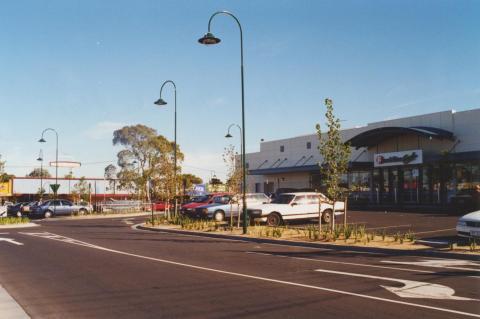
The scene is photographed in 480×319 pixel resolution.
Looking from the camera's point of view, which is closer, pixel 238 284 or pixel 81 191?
pixel 238 284

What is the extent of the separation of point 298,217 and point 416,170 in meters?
17.7

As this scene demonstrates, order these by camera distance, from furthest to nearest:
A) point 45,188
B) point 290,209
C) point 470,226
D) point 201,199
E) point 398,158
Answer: point 45,188
point 398,158
point 201,199
point 290,209
point 470,226

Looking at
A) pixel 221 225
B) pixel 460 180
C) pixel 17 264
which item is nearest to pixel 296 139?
pixel 460 180

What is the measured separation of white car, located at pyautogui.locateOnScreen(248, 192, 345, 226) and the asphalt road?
7.96m

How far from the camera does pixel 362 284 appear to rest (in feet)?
30.5

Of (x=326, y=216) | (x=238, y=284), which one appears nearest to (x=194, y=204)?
(x=326, y=216)

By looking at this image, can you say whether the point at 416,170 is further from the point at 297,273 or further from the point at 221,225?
the point at 297,273

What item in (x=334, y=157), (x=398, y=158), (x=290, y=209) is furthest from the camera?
(x=398, y=158)

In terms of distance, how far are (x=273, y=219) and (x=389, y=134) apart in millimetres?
18899

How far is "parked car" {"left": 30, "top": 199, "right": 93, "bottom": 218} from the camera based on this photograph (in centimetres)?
4150

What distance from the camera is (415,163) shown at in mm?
36062

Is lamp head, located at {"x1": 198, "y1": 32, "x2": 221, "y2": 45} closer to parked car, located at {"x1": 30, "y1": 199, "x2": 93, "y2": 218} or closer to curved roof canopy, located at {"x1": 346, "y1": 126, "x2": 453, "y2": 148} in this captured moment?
curved roof canopy, located at {"x1": 346, "y1": 126, "x2": 453, "y2": 148}

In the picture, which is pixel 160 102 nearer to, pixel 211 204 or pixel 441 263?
pixel 211 204

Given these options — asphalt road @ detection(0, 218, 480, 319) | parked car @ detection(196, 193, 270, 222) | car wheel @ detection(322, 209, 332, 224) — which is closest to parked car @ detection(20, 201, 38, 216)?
parked car @ detection(196, 193, 270, 222)
